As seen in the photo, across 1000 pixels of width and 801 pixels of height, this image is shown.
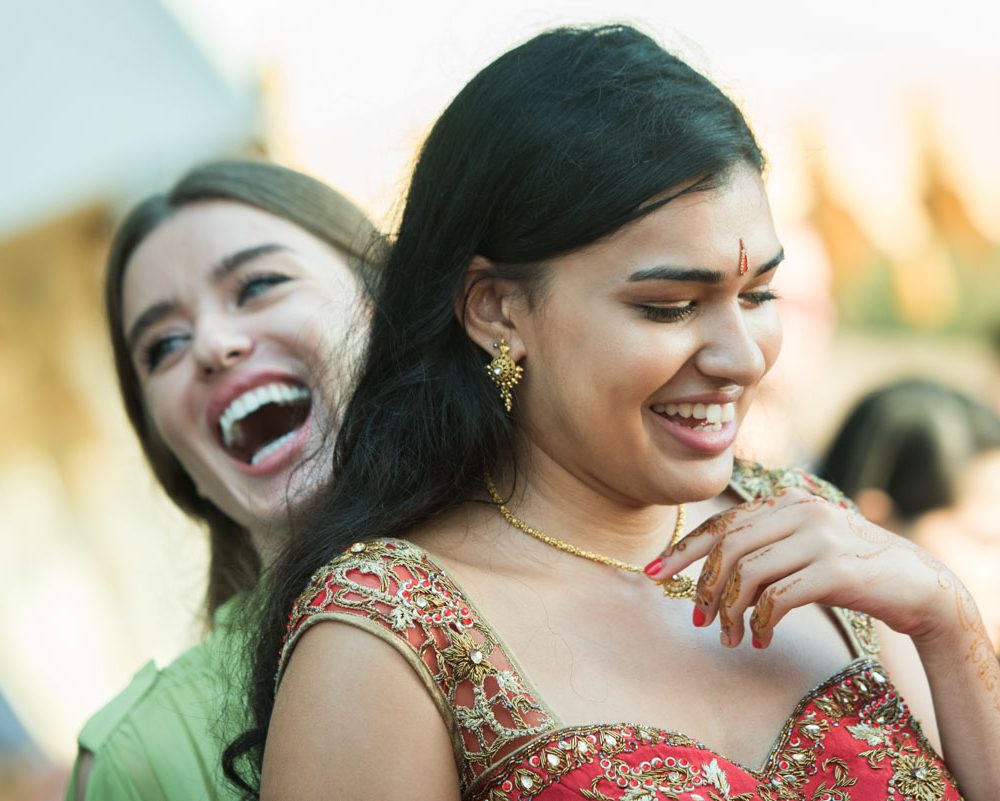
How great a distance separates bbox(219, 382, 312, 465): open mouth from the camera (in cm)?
281

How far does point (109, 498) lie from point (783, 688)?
5.54 m

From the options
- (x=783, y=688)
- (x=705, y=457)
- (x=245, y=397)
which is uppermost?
(x=245, y=397)

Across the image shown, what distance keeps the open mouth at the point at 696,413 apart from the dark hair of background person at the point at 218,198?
1123mm

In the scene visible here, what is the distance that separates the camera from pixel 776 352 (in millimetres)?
2076

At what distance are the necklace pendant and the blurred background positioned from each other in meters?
3.62

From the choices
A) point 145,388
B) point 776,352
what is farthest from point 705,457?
point 145,388

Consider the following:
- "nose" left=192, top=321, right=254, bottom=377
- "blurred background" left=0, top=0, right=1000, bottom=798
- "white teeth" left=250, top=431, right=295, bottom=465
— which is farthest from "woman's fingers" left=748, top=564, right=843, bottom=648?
"blurred background" left=0, top=0, right=1000, bottom=798

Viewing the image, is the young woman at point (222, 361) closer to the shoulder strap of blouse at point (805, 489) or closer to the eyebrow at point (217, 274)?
the eyebrow at point (217, 274)

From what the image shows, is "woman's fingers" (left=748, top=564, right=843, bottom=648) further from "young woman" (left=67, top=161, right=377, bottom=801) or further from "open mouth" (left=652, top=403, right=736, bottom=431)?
"young woman" (left=67, top=161, right=377, bottom=801)

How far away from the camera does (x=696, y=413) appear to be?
2.01 m

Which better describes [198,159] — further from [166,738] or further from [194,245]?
[166,738]

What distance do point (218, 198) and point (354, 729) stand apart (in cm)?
159

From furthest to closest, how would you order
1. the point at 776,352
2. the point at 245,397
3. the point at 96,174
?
the point at 96,174, the point at 245,397, the point at 776,352

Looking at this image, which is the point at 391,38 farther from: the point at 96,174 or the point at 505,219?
the point at 505,219
